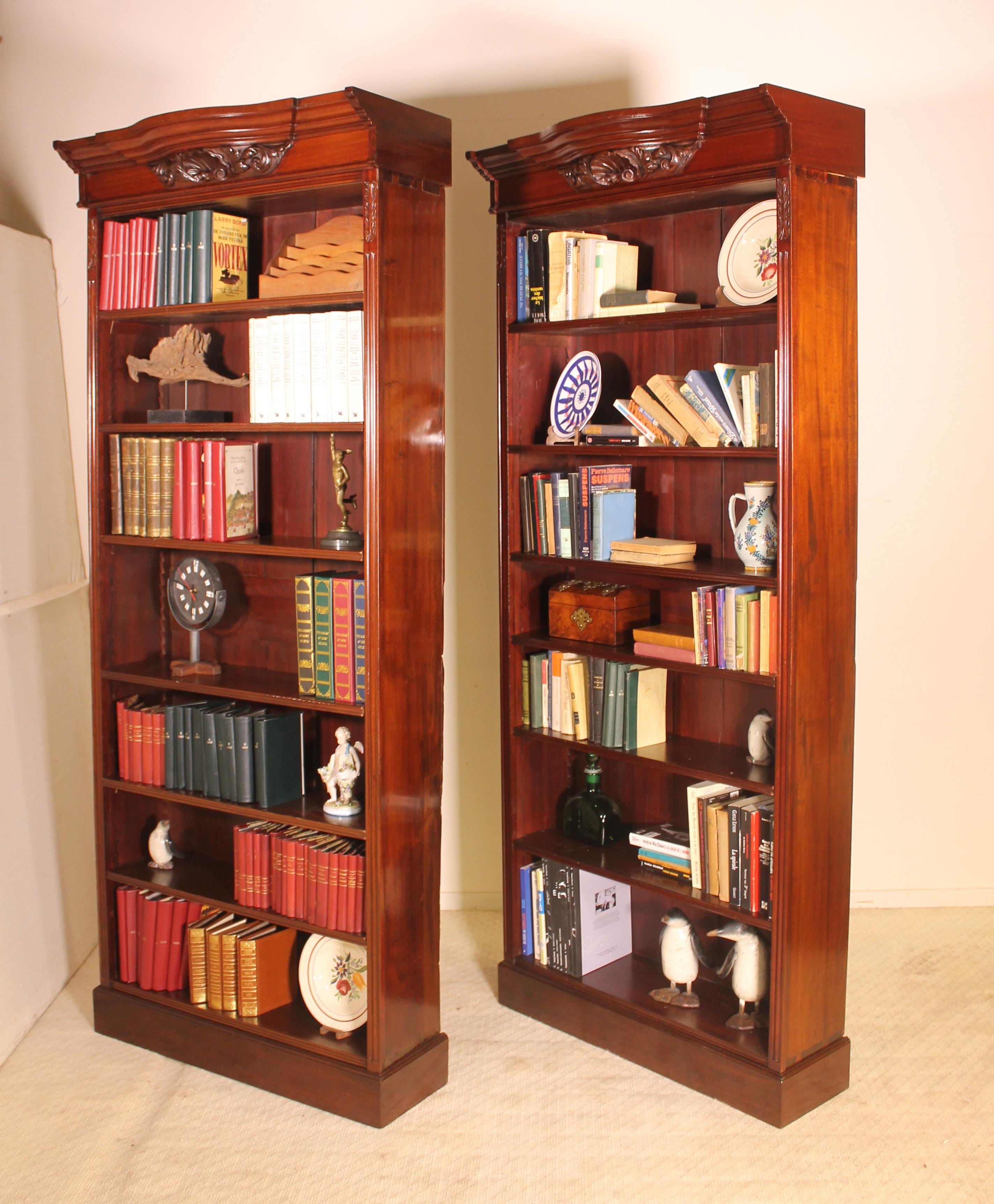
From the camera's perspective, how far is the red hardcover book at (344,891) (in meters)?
2.85

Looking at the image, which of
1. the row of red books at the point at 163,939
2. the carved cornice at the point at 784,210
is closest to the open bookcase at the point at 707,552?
the carved cornice at the point at 784,210

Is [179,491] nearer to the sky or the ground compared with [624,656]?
nearer to the sky

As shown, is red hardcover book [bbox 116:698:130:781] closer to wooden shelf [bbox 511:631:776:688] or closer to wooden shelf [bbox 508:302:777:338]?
wooden shelf [bbox 511:631:776:688]

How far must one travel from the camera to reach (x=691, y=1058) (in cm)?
294

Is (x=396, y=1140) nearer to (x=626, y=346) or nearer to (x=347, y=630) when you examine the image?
(x=347, y=630)

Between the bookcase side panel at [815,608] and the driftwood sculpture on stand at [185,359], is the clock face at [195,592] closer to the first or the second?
the driftwood sculpture on stand at [185,359]

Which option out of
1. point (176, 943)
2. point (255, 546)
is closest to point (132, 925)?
point (176, 943)

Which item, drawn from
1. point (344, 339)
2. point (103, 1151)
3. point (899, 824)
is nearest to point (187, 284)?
point (344, 339)

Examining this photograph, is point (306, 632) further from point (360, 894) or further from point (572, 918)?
point (572, 918)

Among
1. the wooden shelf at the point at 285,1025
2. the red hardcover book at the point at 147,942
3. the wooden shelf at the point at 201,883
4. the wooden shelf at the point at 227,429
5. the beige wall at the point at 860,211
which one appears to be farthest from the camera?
the beige wall at the point at 860,211

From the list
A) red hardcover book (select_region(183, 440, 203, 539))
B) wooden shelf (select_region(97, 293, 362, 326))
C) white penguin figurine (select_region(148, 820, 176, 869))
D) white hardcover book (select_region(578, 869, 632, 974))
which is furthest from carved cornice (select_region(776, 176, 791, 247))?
white penguin figurine (select_region(148, 820, 176, 869))

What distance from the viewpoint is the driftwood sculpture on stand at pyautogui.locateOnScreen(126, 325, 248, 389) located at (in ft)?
10.2

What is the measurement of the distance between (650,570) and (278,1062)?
5.07ft

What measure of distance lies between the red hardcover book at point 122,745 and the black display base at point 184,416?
79 cm
